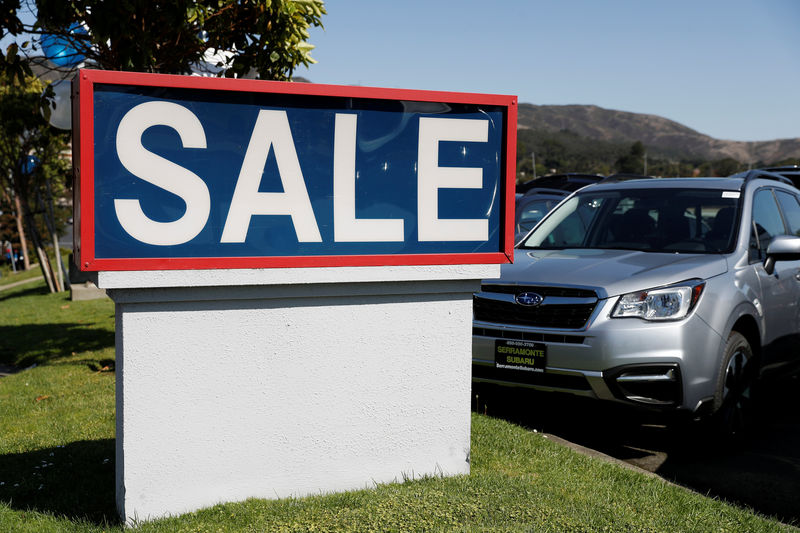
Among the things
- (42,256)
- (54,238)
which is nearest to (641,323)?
(54,238)

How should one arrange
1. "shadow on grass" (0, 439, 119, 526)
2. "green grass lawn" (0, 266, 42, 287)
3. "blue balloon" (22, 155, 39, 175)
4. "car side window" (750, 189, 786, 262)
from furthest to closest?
"green grass lawn" (0, 266, 42, 287) < "blue balloon" (22, 155, 39, 175) < "car side window" (750, 189, 786, 262) < "shadow on grass" (0, 439, 119, 526)

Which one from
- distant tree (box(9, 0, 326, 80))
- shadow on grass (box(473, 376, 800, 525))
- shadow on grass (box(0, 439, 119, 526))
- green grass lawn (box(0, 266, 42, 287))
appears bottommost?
green grass lawn (box(0, 266, 42, 287))

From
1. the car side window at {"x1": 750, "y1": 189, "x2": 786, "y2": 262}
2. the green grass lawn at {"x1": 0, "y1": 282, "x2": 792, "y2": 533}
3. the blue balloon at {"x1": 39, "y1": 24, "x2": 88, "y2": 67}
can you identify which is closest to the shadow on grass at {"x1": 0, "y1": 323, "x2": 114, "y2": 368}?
the blue balloon at {"x1": 39, "y1": 24, "x2": 88, "y2": 67}

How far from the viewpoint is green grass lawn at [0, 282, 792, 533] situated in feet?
11.3

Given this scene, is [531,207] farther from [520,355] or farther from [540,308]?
[520,355]

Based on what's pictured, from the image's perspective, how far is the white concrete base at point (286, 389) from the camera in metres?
3.48

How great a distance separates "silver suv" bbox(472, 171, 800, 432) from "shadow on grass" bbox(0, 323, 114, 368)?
611 centimetres

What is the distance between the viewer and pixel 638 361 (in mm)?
4922

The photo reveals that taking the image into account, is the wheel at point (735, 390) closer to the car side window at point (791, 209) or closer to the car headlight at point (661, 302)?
the car headlight at point (661, 302)

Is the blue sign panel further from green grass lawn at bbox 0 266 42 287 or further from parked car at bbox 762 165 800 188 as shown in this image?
green grass lawn at bbox 0 266 42 287

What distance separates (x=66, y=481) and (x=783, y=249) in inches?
201

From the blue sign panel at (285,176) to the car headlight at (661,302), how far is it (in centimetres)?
141

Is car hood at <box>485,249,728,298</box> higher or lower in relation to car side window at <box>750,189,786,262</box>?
lower

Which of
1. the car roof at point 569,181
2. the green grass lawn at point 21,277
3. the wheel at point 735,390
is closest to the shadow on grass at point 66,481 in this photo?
the wheel at point 735,390
